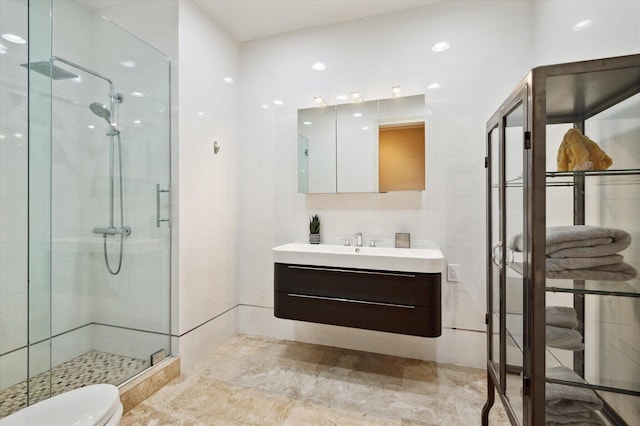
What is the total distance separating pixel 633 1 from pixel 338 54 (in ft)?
5.90

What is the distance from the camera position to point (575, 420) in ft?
3.46

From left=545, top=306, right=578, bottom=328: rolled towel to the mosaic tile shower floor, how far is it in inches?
87.7

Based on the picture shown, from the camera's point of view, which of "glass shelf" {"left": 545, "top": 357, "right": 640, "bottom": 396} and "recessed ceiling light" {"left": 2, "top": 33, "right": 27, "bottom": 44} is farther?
"recessed ceiling light" {"left": 2, "top": 33, "right": 27, "bottom": 44}

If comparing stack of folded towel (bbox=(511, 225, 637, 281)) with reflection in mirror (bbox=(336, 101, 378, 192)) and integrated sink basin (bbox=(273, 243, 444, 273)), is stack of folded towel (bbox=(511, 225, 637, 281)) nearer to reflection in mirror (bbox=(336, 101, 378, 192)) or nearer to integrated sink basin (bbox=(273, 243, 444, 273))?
integrated sink basin (bbox=(273, 243, 444, 273))

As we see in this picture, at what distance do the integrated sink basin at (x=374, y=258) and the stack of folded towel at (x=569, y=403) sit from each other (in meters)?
0.90

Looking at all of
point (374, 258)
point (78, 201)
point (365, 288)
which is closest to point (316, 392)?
point (365, 288)

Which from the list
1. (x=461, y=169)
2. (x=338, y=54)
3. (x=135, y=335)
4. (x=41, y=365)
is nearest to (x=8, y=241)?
(x=41, y=365)

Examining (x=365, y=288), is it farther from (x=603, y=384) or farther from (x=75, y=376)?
(x=75, y=376)

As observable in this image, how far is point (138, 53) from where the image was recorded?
214 centimetres

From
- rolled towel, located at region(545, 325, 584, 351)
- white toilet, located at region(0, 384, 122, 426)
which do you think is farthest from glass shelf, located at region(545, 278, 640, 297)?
white toilet, located at region(0, 384, 122, 426)

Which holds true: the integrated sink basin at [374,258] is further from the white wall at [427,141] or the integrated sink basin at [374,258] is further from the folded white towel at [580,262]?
the folded white towel at [580,262]

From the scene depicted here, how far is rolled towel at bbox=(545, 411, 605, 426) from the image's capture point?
3.40 ft

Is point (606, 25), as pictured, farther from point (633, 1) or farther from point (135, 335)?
point (135, 335)

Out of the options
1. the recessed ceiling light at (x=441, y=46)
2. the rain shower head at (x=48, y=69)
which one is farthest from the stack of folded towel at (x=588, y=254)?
the rain shower head at (x=48, y=69)
